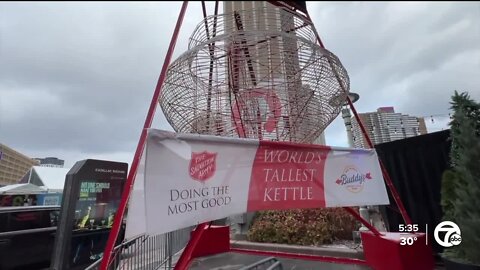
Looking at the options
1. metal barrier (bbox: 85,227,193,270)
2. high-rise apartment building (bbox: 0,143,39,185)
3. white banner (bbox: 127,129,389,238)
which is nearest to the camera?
white banner (bbox: 127,129,389,238)

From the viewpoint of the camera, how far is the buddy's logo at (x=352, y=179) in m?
3.38

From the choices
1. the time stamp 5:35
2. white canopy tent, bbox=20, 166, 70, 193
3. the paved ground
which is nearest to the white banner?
the time stamp 5:35

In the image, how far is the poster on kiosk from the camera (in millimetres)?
4250

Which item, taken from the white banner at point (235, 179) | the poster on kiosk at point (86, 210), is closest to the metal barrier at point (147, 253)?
the poster on kiosk at point (86, 210)

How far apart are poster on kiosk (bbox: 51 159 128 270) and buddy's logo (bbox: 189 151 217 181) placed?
9.85ft

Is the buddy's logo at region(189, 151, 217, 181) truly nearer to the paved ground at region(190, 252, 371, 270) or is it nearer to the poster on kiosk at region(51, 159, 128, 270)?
the poster on kiosk at region(51, 159, 128, 270)

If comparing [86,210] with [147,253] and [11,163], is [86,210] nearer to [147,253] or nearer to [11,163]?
[147,253]

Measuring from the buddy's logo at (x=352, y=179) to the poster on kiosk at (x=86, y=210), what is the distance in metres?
3.96

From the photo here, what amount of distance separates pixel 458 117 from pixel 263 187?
2.22 m

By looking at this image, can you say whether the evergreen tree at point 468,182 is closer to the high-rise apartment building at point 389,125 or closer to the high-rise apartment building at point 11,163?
the high-rise apartment building at point 389,125

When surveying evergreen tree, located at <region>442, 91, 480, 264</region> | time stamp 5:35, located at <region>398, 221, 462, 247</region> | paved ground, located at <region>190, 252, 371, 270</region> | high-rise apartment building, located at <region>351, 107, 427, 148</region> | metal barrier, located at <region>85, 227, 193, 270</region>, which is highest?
high-rise apartment building, located at <region>351, 107, 427, 148</region>

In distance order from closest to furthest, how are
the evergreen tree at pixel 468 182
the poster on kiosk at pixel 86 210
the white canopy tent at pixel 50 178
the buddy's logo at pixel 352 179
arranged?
1. the evergreen tree at pixel 468 182
2. the buddy's logo at pixel 352 179
3. the poster on kiosk at pixel 86 210
4. the white canopy tent at pixel 50 178

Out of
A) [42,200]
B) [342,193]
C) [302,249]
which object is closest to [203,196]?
[342,193]

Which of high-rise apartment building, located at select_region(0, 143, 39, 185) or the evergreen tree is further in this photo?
high-rise apartment building, located at select_region(0, 143, 39, 185)
